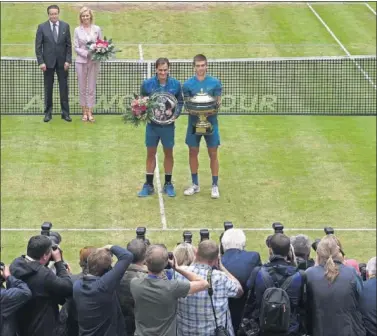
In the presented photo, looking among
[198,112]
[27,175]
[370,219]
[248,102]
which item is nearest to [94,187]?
[27,175]

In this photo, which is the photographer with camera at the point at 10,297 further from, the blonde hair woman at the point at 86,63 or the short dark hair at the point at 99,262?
the blonde hair woman at the point at 86,63

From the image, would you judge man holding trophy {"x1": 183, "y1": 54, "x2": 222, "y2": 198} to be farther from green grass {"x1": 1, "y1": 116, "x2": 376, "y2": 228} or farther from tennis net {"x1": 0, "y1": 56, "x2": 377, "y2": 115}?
tennis net {"x1": 0, "y1": 56, "x2": 377, "y2": 115}

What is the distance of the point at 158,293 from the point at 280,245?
148 cm

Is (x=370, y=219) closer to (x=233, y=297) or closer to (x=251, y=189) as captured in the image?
(x=251, y=189)

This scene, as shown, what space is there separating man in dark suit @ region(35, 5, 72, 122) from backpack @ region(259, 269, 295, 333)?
11.9 meters

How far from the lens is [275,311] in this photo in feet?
37.9

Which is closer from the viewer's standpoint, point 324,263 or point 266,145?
point 324,263

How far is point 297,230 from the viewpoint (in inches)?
720

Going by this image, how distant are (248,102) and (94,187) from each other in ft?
21.2

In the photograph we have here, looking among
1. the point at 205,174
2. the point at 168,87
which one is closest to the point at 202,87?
the point at 168,87

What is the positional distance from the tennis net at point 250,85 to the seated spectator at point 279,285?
12860mm

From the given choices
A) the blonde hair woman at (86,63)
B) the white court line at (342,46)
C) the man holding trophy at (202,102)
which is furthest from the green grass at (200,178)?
the man holding trophy at (202,102)

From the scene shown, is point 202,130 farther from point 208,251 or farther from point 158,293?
point 158,293

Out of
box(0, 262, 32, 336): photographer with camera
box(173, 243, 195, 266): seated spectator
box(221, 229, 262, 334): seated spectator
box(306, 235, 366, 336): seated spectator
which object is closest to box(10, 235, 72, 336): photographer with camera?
box(0, 262, 32, 336): photographer with camera
